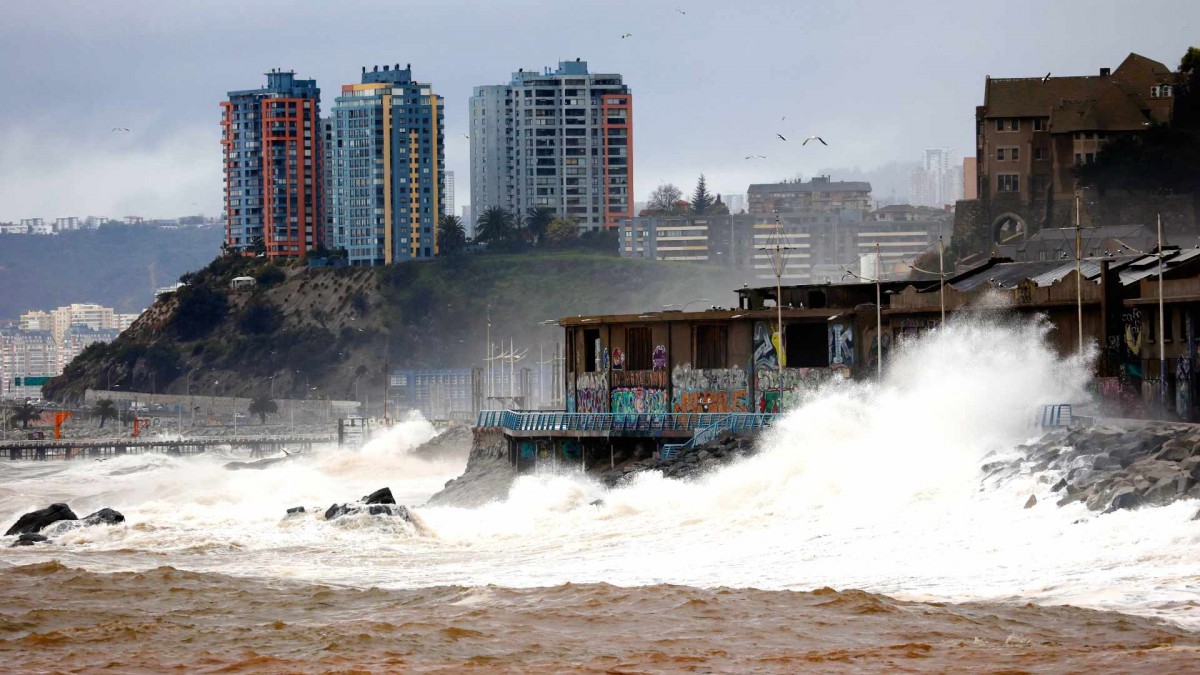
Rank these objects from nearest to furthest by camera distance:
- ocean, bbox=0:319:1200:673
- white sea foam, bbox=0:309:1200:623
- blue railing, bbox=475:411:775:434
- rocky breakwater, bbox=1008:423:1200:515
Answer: ocean, bbox=0:319:1200:673 < white sea foam, bbox=0:309:1200:623 < rocky breakwater, bbox=1008:423:1200:515 < blue railing, bbox=475:411:775:434

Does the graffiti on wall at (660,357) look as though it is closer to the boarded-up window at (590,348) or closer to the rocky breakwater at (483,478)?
the boarded-up window at (590,348)

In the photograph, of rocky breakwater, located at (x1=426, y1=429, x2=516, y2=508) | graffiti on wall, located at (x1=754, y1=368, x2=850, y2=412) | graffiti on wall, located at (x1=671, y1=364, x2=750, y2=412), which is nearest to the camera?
rocky breakwater, located at (x1=426, y1=429, x2=516, y2=508)

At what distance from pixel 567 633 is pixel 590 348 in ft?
121

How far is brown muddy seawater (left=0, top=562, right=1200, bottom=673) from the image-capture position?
20.5 meters

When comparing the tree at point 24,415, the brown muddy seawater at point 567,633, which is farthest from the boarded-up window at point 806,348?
the tree at point 24,415

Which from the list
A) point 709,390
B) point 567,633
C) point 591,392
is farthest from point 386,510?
point 591,392

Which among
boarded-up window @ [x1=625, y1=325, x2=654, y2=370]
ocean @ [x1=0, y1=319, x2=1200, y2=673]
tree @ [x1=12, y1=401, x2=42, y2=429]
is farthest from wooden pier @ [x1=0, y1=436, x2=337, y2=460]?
ocean @ [x1=0, y1=319, x2=1200, y2=673]

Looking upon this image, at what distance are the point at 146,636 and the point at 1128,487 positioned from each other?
17020 mm

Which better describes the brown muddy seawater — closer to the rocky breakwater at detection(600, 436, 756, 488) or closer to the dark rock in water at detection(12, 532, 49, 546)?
the dark rock in water at detection(12, 532, 49, 546)

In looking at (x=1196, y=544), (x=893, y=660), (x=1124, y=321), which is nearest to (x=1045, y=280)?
(x=1124, y=321)

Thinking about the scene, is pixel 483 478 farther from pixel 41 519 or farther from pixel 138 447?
pixel 138 447

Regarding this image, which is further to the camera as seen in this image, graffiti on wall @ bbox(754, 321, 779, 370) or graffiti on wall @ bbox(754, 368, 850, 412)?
graffiti on wall @ bbox(754, 321, 779, 370)

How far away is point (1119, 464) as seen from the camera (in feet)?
101

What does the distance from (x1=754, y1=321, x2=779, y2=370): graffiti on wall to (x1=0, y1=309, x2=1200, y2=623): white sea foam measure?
306 cm
